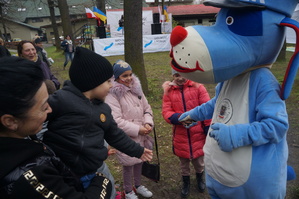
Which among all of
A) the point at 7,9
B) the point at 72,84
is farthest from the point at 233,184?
the point at 7,9

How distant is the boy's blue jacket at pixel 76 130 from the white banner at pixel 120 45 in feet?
45.5

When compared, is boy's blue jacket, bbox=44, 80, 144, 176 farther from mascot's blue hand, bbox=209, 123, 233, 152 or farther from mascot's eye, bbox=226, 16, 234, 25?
mascot's eye, bbox=226, 16, 234, 25

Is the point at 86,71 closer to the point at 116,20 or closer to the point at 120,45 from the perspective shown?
the point at 120,45

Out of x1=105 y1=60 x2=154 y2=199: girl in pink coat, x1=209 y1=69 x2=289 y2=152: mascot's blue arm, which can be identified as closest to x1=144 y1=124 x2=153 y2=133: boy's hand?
x1=105 y1=60 x2=154 y2=199: girl in pink coat

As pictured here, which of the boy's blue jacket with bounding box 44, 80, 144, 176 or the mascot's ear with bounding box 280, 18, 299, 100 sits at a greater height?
the mascot's ear with bounding box 280, 18, 299, 100

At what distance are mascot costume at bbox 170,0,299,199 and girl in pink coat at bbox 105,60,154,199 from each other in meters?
1.14

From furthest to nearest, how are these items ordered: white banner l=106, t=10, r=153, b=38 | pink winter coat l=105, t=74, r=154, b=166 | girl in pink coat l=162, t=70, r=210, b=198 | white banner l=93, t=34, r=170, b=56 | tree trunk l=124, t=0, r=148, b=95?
1. white banner l=106, t=10, r=153, b=38
2. white banner l=93, t=34, r=170, b=56
3. tree trunk l=124, t=0, r=148, b=95
4. girl in pink coat l=162, t=70, r=210, b=198
5. pink winter coat l=105, t=74, r=154, b=166

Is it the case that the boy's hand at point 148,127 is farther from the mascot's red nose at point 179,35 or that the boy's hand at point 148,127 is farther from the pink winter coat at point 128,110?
the mascot's red nose at point 179,35

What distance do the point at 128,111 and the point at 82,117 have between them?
3.83 ft

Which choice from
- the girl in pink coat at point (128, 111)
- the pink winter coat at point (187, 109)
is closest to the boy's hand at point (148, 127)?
the girl in pink coat at point (128, 111)

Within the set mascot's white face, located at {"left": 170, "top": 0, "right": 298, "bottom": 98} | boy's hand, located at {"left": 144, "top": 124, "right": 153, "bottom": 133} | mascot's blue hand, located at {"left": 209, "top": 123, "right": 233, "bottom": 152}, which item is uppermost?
mascot's white face, located at {"left": 170, "top": 0, "right": 298, "bottom": 98}

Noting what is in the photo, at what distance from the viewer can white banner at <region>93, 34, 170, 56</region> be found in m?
15.2

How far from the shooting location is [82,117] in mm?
1655

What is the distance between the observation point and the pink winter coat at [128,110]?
272 cm
